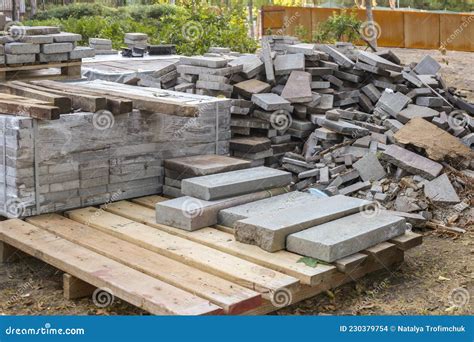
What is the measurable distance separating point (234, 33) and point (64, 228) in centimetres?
1007

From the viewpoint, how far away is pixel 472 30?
2344 cm

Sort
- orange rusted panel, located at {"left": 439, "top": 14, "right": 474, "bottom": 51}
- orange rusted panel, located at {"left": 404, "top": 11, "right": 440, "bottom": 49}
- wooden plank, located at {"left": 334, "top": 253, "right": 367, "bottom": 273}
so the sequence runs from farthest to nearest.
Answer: orange rusted panel, located at {"left": 404, "top": 11, "right": 440, "bottom": 49}, orange rusted panel, located at {"left": 439, "top": 14, "right": 474, "bottom": 51}, wooden plank, located at {"left": 334, "top": 253, "right": 367, "bottom": 273}

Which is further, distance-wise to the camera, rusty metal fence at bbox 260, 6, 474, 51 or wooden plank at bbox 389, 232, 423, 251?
rusty metal fence at bbox 260, 6, 474, 51

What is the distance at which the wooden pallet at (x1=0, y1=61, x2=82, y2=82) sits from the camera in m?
8.41

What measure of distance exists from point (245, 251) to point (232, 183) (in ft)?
3.28

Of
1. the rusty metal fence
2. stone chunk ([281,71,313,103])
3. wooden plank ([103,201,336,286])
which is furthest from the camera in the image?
the rusty metal fence

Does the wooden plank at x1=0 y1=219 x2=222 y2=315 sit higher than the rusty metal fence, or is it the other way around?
the rusty metal fence

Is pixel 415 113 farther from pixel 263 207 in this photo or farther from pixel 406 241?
pixel 263 207

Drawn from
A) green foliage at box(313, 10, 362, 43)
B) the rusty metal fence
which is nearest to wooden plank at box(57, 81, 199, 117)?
green foliage at box(313, 10, 362, 43)

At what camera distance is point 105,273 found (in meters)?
5.56

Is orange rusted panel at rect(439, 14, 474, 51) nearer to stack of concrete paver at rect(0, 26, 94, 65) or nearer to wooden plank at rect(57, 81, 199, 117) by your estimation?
stack of concrete paver at rect(0, 26, 94, 65)

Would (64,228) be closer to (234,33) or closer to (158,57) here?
(158,57)

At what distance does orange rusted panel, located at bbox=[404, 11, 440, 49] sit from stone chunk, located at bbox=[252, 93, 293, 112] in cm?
1630

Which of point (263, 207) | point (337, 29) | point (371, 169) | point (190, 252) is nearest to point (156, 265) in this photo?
point (190, 252)
